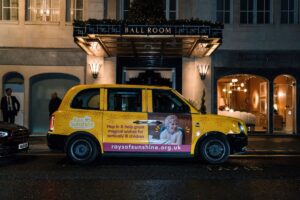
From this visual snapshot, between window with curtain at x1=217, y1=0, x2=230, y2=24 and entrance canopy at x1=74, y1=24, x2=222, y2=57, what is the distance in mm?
2724

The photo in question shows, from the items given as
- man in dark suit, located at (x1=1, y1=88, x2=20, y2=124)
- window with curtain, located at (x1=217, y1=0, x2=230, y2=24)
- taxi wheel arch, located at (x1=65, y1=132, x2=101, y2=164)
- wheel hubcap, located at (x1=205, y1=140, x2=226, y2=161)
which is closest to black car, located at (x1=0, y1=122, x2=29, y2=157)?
taxi wheel arch, located at (x1=65, y1=132, x2=101, y2=164)

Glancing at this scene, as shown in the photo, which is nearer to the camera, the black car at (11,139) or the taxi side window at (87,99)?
the black car at (11,139)

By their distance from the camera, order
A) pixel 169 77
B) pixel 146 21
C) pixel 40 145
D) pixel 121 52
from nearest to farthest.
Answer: pixel 40 145
pixel 146 21
pixel 121 52
pixel 169 77

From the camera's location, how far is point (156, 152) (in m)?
11.1

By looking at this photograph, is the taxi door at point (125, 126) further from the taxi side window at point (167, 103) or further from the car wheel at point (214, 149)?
the car wheel at point (214, 149)

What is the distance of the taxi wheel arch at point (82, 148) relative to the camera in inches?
440

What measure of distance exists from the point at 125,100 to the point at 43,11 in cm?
1183

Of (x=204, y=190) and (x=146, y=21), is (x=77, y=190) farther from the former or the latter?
(x=146, y=21)

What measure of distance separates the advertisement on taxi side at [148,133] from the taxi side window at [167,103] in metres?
0.17

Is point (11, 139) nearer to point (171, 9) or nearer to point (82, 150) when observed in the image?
point (82, 150)

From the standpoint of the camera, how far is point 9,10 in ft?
70.7

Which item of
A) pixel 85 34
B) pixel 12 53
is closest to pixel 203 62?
pixel 85 34

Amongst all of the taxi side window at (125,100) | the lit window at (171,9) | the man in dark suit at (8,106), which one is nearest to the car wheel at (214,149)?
the taxi side window at (125,100)

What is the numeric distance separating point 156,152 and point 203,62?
1095 cm
